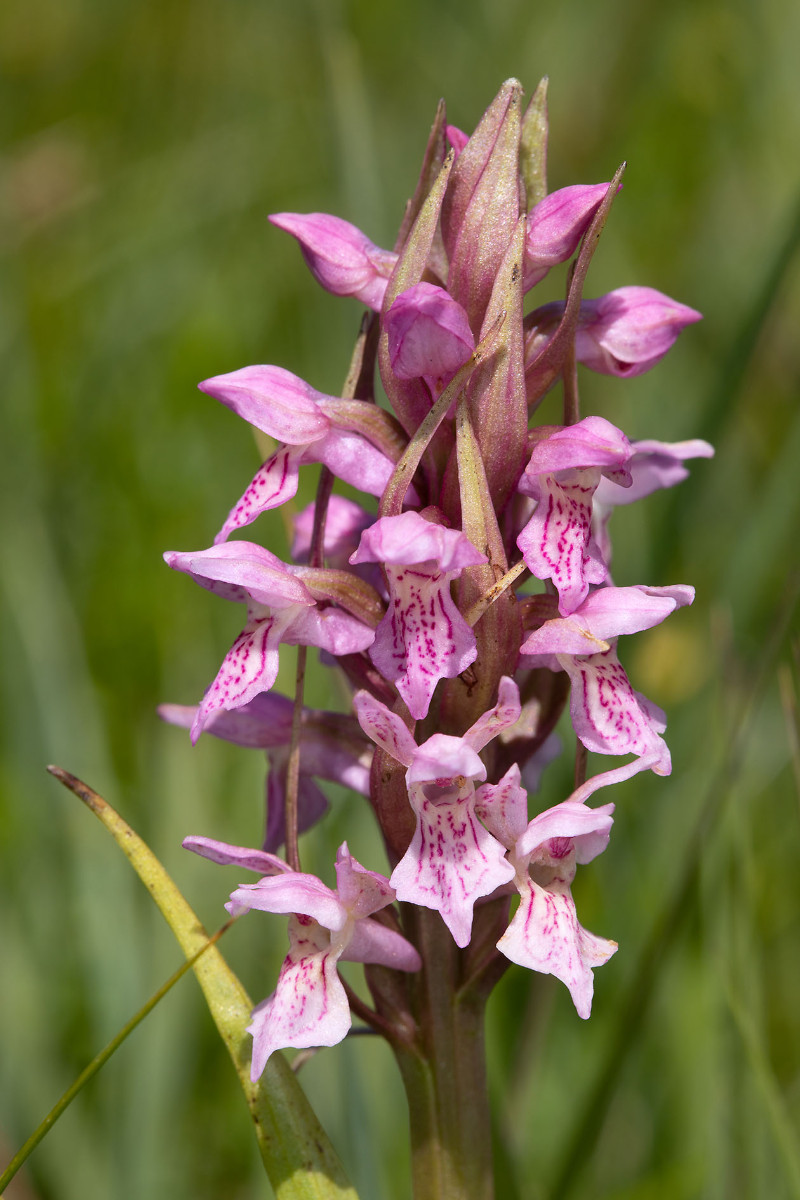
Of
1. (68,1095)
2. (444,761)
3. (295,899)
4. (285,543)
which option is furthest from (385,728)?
(285,543)

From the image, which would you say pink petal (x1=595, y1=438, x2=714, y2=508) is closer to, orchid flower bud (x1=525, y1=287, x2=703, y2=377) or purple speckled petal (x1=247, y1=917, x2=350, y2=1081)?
orchid flower bud (x1=525, y1=287, x2=703, y2=377)

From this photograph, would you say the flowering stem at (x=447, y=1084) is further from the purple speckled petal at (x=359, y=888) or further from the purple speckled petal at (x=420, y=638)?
the purple speckled petal at (x=420, y=638)

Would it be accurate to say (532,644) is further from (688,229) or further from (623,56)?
(623,56)

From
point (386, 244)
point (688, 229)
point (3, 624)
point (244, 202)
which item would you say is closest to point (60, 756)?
point (3, 624)

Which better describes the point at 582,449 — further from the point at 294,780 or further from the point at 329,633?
the point at 294,780

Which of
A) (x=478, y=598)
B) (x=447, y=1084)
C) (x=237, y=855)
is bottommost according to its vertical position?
(x=447, y=1084)
